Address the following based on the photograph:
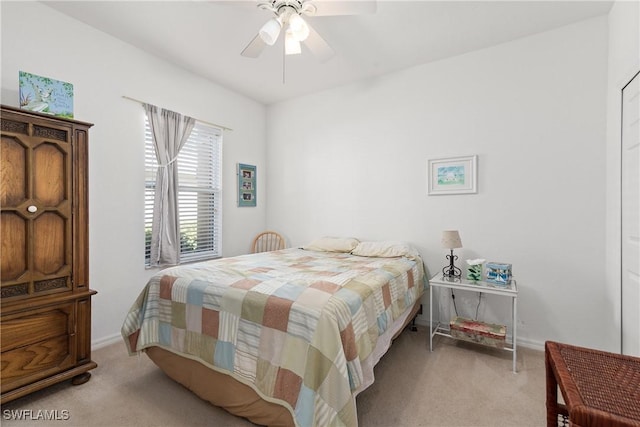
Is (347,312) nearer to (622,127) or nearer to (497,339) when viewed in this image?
(497,339)

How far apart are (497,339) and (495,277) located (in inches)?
19.1

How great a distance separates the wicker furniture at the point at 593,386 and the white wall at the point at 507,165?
4.82ft

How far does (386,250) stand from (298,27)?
82.5 inches

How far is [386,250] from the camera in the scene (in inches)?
116

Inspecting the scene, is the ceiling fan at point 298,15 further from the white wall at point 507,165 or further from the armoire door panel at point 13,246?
the armoire door panel at point 13,246

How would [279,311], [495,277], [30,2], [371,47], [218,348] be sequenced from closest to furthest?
1. [279,311]
2. [218,348]
3. [30,2]
4. [495,277]
5. [371,47]

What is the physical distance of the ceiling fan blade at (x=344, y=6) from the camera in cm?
173

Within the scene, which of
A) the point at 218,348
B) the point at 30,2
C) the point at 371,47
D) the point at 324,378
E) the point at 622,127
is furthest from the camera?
the point at 371,47

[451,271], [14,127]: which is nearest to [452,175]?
[451,271]

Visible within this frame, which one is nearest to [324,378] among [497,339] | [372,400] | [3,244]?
[372,400]

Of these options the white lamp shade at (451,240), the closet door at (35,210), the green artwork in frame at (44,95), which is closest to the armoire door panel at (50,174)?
the closet door at (35,210)

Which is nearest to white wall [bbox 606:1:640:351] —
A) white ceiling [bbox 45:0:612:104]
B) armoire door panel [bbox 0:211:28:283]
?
white ceiling [bbox 45:0:612:104]

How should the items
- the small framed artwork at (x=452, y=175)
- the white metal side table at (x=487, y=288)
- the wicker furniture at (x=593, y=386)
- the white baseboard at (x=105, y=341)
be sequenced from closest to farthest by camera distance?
the wicker furniture at (x=593, y=386), the white metal side table at (x=487, y=288), the white baseboard at (x=105, y=341), the small framed artwork at (x=452, y=175)

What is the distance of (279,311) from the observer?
4.97 ft
